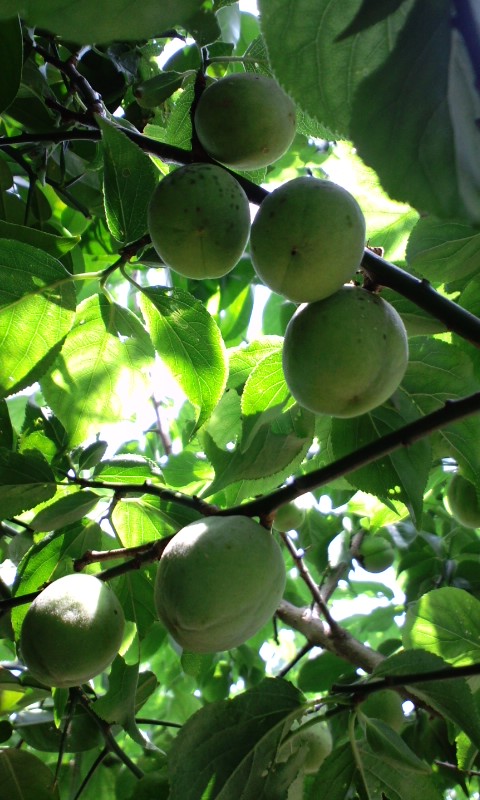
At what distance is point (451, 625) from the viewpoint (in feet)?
6.74

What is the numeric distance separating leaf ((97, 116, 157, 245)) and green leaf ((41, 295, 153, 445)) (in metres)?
0.26

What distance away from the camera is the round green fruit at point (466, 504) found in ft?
8.27

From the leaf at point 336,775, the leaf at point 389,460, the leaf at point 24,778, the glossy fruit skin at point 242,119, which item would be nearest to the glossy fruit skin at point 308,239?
the glossy fruit skin at point 242,119

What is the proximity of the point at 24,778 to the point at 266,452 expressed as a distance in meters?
1.23

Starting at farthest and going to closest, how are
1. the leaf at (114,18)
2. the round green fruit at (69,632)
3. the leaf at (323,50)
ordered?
the round green fruit at (69,632) → the leaf at (323,50) → the leaf at (114,18)

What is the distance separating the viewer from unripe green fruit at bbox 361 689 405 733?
2.43 metres

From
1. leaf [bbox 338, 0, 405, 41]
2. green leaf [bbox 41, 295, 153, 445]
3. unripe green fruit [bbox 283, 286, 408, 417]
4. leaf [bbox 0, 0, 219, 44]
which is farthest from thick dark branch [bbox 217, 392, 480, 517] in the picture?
leaf [bbox 0, 0, 219, 44]

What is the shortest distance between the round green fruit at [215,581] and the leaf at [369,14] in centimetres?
88

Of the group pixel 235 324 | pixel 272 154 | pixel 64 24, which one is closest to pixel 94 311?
pixel 272 154

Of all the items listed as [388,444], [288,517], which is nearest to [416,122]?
[388,444]

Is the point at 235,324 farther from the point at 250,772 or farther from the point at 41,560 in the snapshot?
the point at 250,772

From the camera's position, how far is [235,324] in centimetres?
305

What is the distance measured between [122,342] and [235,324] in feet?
4.31

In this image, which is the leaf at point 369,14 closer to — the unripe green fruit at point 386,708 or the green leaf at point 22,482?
the green leaf at point 22,482
